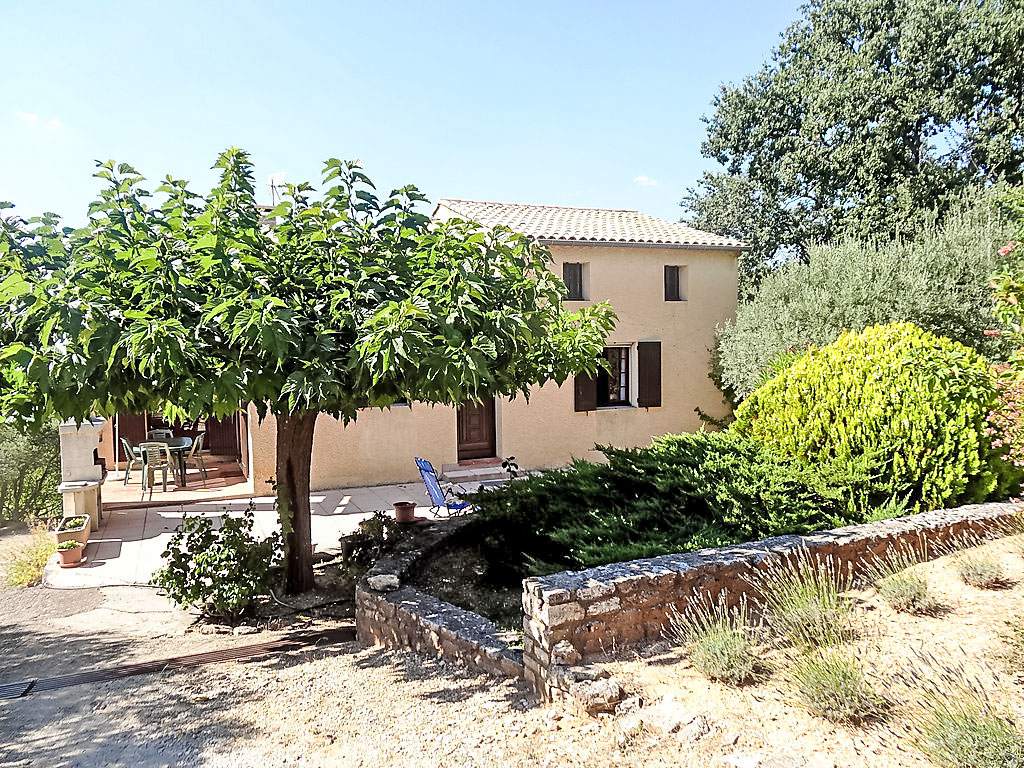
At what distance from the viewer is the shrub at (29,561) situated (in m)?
7.76

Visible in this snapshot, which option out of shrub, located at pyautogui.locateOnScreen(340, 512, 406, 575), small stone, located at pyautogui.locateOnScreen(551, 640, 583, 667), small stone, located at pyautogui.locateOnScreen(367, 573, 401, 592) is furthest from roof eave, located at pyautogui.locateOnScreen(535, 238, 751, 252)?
small stone, located at pyautogui.locateOnScreen(551, 640, 583, 667)

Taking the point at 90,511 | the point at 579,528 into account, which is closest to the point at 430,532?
the point at 579,528

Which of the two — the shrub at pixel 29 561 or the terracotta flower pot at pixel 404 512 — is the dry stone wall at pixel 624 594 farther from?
the shrub at pixel 29 561

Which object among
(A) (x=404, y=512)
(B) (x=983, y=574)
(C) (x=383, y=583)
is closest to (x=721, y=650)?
(B) (x=983, y=574)

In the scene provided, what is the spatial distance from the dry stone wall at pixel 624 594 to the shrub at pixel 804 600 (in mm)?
88

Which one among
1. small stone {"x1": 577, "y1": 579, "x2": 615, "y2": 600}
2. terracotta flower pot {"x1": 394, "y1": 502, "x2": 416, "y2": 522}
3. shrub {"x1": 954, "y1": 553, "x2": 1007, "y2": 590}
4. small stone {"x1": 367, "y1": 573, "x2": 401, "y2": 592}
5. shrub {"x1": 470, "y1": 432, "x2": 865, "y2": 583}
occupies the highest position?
shrub {"x1": 470, "y1": 432, "x2": 865, "y2": 583}

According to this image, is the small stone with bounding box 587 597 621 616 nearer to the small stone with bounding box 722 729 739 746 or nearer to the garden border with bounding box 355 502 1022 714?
the garden border with bounding box 355 502 1022 714

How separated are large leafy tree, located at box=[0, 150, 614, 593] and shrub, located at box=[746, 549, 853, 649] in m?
2.36

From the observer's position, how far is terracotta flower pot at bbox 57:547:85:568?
789 centimetres

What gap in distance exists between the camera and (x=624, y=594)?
427 cm

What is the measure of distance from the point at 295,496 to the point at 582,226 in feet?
34.5

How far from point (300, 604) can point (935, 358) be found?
21.3 feet

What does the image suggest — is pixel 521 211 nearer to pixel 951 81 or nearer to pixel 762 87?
pixel 762 87

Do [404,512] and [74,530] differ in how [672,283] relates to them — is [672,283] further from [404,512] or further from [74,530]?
[74,530]
